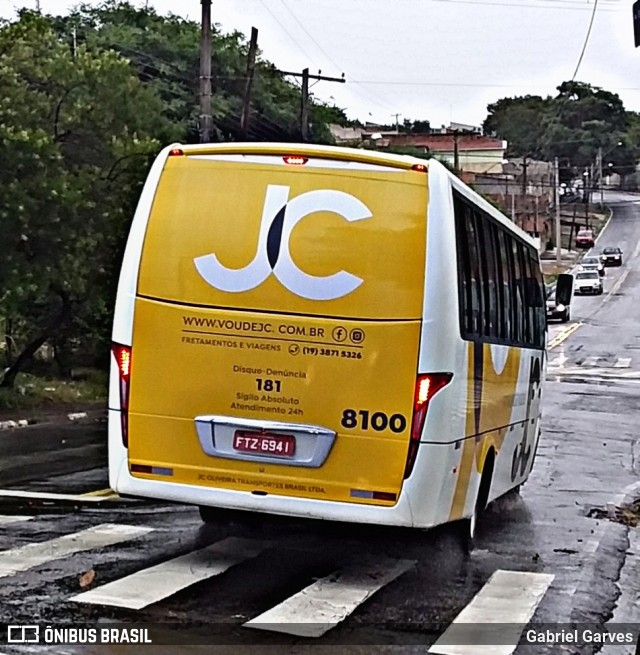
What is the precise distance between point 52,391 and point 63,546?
1812 cm

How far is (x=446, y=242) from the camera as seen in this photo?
→ 8188 millimetres

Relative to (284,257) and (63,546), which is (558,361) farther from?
(284,257)

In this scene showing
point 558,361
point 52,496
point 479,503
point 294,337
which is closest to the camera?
point 294,337

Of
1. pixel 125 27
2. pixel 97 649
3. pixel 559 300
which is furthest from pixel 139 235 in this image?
pixel 125 27

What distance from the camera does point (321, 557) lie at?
9.36 metres

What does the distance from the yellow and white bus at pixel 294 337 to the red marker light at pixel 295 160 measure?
0.01m

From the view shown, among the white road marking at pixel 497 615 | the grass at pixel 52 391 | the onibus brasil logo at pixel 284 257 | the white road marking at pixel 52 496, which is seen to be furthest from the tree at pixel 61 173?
the white road marking at pixel 497 615

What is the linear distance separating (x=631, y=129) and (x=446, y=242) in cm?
11970

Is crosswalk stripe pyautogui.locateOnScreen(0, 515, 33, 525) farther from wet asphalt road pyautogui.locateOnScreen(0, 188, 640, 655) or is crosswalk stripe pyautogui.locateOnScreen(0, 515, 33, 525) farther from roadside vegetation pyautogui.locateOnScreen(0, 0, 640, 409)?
roadside vegetation pyautogui.locateOnScreen(0, 0, 640, 409)

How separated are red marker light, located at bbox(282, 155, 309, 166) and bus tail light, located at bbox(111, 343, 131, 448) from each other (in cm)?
169

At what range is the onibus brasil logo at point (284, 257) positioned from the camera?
807cm

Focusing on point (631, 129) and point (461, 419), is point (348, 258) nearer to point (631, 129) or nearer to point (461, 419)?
point (461, 419)

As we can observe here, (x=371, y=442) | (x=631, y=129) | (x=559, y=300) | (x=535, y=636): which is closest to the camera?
(x=535, y=636)

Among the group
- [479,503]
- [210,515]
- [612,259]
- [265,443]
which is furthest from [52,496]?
[612,259]
